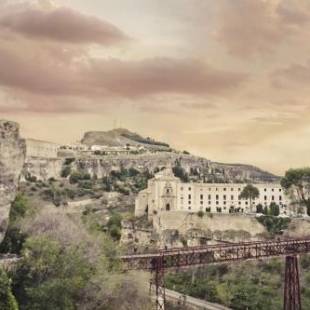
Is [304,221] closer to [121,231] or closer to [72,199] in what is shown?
[121,231]

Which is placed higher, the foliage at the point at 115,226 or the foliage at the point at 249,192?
the foliage at the point at 249,192

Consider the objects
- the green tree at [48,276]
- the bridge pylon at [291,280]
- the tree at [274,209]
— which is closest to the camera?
the green tree at [48,276]

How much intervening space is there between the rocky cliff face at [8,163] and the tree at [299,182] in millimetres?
43666

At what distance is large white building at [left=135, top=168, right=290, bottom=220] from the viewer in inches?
2660

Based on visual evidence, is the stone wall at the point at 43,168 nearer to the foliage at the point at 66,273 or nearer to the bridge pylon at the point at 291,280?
the bridge pylon at the point at 291,280

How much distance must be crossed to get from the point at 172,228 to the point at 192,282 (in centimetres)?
1192

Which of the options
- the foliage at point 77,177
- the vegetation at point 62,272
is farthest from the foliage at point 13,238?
the foliage at point 77,177

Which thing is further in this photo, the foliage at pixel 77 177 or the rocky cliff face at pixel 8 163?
the foliage at pixel 77 177

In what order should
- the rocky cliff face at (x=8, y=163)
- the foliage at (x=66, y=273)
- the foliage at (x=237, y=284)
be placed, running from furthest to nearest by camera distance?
the foliage at (x=237, y=284) → the foliage at (x=66, y=273) → the rocky cliff face at (x=8, y=163)

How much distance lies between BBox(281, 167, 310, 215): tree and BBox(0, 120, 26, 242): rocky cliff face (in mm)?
43666

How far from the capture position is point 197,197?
7062 centimetres

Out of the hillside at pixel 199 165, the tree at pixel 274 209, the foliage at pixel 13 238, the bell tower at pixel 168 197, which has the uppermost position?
the hillside at pixel 199 165

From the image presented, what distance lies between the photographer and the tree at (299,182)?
201 feet

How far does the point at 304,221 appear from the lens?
57.8 m
